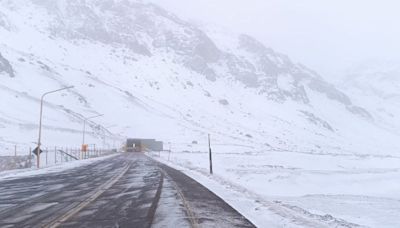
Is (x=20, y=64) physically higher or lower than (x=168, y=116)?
higher

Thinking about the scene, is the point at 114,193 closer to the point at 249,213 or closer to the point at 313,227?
the point at 249,213

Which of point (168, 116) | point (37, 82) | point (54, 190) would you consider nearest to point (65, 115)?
point (37, 82)

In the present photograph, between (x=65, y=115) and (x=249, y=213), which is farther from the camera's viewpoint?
(x=65, y=115)

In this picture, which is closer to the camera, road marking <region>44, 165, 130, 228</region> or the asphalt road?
road marking <region>44, 165, 130, 228</region>

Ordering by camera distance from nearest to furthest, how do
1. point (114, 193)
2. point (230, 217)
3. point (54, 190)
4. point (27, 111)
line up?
1. point (230, 217)
2. point (114, 193)
3. point (54, 190)
4. point (27, 111)

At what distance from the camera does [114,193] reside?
69.1 ft

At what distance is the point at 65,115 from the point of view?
449ft

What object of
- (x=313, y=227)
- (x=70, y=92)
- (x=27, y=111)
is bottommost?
(x=313, y=227)

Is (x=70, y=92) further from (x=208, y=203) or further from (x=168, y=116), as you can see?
(x=208, y=203)

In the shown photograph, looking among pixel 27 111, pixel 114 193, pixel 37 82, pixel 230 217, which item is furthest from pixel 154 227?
pixel 37 82

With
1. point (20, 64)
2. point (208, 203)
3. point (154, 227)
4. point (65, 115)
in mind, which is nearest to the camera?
point (154, 227)

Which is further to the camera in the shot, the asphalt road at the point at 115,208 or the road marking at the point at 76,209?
the asphalt road at the point at 115,208

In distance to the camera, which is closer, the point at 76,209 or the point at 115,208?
the point at 76,209

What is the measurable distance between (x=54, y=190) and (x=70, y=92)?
14753 centimetres
